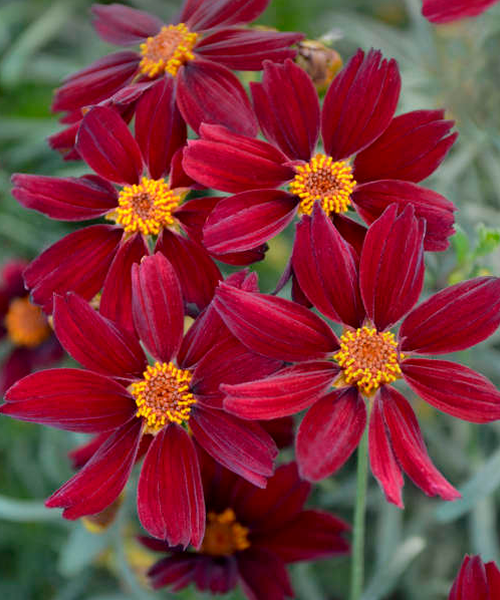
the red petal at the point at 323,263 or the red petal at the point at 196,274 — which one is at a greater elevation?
the red petal at the point at 196,274

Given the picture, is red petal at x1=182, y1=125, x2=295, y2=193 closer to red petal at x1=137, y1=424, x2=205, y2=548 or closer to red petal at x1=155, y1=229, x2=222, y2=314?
red petal at x1=155, y1=229, x2=222, y2=314

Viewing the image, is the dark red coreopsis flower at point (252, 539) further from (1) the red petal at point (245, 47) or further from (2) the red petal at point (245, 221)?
(1) the red petal at point (245, 47)

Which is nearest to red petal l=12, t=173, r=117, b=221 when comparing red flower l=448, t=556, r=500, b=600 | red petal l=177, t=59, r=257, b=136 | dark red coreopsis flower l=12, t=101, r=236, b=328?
dark red coreopsis flower l=12, t=101, r=236, b=328

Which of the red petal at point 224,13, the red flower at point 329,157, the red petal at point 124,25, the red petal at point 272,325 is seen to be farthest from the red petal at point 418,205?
the red petal at point 124,25

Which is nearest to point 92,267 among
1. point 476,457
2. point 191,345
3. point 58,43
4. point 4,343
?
point 191,345

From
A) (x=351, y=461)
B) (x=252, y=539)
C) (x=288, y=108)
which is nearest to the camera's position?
(x=288, y=108)

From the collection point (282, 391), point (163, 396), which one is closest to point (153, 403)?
point (163, 396)

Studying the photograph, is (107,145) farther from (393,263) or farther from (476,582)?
(476,582)
